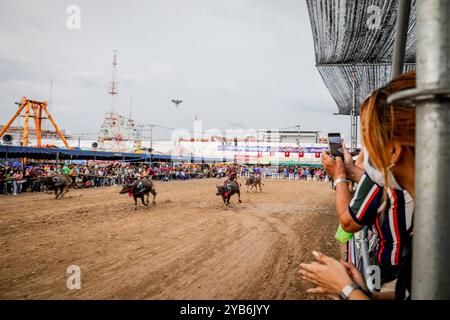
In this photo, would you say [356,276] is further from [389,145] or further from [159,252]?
[159,252]

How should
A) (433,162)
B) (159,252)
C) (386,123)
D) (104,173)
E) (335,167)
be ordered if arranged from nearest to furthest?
(433,162), (386,123), (335,167), (159,252), (104,173)

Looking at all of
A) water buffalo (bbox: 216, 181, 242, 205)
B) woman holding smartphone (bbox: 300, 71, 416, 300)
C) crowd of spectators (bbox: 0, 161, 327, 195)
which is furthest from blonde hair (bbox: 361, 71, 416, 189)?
crowd of spectators (bbox: 0, 161, 327, 195)

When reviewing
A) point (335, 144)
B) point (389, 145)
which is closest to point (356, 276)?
point (389, 145)

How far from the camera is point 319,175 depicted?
37531 millimetres

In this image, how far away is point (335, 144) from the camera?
2.69 meters

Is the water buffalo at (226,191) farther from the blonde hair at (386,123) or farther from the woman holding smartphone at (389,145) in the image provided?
the blonde hair at (386,123)

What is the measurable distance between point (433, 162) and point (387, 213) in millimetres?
1096

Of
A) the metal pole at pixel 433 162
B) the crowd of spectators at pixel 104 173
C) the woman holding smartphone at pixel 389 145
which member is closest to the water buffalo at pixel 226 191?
the crowd of spectators at pixel 104 173

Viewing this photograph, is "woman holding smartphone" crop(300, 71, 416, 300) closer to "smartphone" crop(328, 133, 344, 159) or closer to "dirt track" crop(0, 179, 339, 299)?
"smartphone" crop(328, 133, 344, 159)

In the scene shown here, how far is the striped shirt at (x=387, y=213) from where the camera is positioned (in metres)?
1.65

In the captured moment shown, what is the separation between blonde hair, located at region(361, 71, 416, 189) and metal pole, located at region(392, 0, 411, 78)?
6.20 feet

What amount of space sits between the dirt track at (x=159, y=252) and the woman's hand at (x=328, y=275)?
303 centimetres
